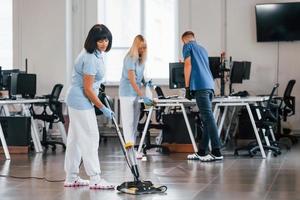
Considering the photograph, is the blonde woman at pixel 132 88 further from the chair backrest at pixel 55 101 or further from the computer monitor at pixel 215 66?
the chair backrest at pixel 55 101

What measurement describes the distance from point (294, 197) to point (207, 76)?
2861 millimetres

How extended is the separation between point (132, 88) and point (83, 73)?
84.4 inches

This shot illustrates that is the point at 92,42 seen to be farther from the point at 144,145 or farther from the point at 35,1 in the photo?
the point at 35,1

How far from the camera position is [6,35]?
40.9ft

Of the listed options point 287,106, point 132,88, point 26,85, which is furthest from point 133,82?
point 287,106

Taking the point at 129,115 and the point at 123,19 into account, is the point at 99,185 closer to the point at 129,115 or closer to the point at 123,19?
the point at 129,115

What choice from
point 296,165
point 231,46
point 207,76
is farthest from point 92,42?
point 231,46

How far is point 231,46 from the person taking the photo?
1152 cm

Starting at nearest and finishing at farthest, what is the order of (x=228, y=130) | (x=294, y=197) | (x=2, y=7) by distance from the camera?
(x=294, y=197) → (x=228, y=130) → (x=2, y=7)

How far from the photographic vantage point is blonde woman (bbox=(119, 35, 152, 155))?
23.8ft

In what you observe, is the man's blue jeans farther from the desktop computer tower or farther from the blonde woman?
the desktop computer tower

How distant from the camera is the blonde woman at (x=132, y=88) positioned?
7.26 meters

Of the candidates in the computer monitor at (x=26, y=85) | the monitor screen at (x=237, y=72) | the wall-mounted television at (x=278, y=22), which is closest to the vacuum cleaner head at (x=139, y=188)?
the monitor screen at (x=237, y=72)

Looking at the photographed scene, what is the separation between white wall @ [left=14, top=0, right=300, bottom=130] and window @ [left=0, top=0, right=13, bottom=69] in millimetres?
319
